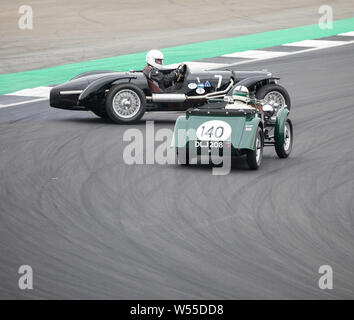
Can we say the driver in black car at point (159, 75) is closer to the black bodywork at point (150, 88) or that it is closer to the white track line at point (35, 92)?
the black bodywork at point (150, 88)

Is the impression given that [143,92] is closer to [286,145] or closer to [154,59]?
[154,59]

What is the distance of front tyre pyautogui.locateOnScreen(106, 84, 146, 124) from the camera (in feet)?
45.1

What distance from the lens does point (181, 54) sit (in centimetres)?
2130

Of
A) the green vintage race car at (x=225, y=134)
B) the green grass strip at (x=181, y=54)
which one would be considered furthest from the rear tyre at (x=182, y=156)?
the green grass strip at (x=181, y=54)

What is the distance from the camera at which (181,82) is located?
13938 millimetres

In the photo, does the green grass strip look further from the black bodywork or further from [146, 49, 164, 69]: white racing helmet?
[146, 49, 164, 69]: white racing helmet

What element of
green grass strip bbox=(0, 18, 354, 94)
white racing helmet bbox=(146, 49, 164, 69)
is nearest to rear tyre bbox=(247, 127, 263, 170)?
white racing helmet bbox=(146, 49, 164, 69)

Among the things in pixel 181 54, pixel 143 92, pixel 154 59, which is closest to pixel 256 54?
pixel 181 54

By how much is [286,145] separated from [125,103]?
318cm

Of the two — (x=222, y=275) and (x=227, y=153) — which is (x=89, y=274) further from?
(x=227, y=153)

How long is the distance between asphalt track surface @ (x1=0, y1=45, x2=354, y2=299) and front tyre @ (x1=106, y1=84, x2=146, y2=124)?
1.34 feet

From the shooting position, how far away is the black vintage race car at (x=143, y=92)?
13.8 m
